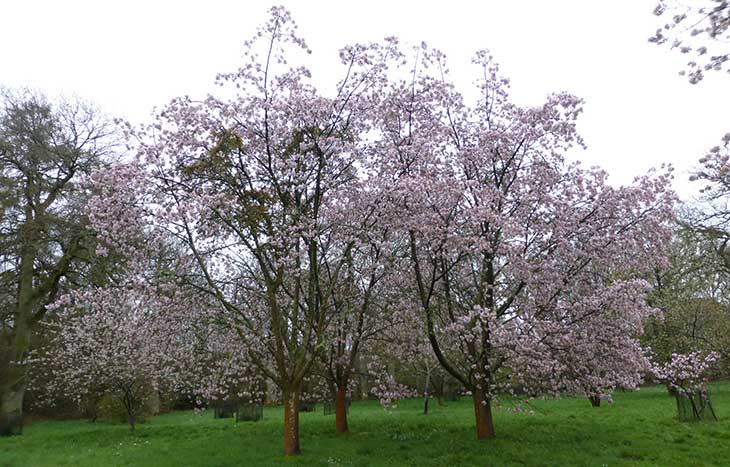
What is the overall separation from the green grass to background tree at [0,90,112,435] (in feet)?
11.9

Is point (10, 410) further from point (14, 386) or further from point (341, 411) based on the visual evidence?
point (341, 411)

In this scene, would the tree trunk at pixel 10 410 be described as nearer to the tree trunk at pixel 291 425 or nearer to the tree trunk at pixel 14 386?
the tree trunk at pixel 14 386

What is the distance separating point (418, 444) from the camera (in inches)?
516

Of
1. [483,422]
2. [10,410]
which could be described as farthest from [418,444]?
[10,410]

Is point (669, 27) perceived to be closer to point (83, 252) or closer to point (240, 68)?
point (240, 68)

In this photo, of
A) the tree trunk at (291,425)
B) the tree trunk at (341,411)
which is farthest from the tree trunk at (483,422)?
the tree trunk at (291,425)

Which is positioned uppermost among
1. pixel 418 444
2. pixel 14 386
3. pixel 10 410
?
pixel 14 386

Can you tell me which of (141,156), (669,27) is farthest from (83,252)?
(669,27)

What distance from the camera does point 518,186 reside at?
12477mm

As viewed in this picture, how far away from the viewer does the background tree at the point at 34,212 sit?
2028 cm

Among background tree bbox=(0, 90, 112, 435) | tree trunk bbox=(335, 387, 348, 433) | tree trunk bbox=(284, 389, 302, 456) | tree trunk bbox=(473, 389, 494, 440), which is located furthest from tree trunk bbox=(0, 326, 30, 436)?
tree trunk bbox=(473, 389, 494, 440)

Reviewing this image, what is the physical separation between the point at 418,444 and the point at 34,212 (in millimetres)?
18714

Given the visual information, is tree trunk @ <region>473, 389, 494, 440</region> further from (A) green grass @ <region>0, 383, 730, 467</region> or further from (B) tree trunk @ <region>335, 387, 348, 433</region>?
(B) tree trunk @ <region>335, 387, 348, 433</region>

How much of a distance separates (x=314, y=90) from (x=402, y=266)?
15.4ft
